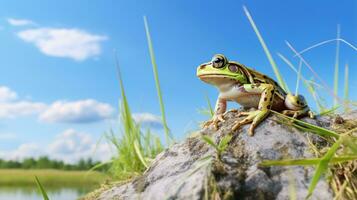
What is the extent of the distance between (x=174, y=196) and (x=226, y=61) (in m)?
1.42

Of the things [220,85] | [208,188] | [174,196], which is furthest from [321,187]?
[220,85]

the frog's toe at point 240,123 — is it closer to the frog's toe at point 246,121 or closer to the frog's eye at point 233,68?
the frog's toe at point 246,121

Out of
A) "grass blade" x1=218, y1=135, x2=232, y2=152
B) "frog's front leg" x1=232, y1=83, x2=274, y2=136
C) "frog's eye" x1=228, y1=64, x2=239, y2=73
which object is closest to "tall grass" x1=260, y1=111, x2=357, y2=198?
"frog's front leg" x1=232, y1=83, x2=274, y2=136

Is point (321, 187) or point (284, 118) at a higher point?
point (284, 118)

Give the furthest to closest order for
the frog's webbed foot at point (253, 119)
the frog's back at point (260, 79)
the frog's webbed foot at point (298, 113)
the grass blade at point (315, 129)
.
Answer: the frog's back at point (260, 79)
the frog's webbed foot at point (298, 113)
the frog's webbed foot at point (253, 119)
the grass blade at point (315, 129)

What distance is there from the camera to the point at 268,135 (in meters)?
3.70

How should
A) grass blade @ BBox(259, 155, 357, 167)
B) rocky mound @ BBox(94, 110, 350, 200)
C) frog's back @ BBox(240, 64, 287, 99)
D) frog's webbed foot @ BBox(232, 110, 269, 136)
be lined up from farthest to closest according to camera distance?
frog's back @ BBox(240, 64, 287, 99), frog's webbed foot @ BBox(232, 110, 269, 136), rocky mound @ BBox(94, 110, 350, 200), grass blade @ BBox(259, 155, 357, 167)

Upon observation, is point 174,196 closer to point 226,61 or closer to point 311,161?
point 311,161

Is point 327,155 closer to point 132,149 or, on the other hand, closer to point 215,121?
point 215,121

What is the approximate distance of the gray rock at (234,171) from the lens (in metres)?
3.29

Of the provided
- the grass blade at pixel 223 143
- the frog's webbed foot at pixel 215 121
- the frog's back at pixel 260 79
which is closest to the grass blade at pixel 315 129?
the frog's back at pixel 260 79

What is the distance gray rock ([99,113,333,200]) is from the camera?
129 inches

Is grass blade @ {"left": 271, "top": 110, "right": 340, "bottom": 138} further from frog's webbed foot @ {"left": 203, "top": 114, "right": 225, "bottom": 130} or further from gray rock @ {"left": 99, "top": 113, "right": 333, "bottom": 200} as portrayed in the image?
frog's webbed foot @ {"left": 203, "top": 114, "right": 225, "bottom": 130}

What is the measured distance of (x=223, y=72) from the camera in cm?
423
